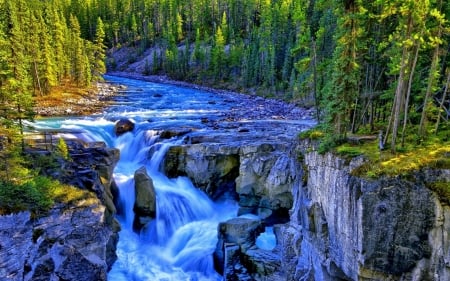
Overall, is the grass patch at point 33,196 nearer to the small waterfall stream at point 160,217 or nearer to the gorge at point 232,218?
the gorge at point 232,218

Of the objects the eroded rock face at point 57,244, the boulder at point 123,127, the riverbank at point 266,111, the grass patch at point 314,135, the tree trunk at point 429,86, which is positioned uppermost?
the tree trunk at point 429,86

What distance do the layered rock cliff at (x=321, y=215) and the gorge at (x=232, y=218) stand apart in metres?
0.04

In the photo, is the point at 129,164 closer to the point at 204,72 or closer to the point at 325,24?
the point at 325,24

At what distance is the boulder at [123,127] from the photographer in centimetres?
3556

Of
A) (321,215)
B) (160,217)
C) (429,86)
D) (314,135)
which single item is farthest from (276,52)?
(321,215)

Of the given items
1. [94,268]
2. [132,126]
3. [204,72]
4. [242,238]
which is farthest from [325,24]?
[94,268]

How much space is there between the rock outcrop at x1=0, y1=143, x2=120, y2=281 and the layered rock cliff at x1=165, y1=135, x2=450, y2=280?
258 inches

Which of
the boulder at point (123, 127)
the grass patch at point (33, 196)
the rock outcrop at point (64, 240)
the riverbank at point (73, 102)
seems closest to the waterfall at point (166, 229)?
the rock outcrop at point (64, 240)

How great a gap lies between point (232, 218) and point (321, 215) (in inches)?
323

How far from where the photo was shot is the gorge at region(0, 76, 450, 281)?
12336 mm

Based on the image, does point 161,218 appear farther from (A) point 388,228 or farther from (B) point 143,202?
(A) point 388,228

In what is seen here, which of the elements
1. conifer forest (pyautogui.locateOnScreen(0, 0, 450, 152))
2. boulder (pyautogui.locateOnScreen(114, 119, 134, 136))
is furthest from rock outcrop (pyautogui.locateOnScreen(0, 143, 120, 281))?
boulder (pyautogui.locateOnScreen(114, 119, 134, 136))

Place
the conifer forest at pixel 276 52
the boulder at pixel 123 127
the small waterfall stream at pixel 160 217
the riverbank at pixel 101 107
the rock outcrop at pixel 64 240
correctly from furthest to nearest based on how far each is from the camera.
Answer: the riverbank at pixel 101 107, the boulder at pixel 123 127, the small waterfall stream at pixel 160 217, the rock outcrop at pixel 64 240, the conifer forest at pixel 276 52

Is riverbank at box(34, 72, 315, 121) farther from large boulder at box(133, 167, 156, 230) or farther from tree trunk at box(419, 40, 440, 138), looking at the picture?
tree trunk at box(419, 40, 440, 138)
